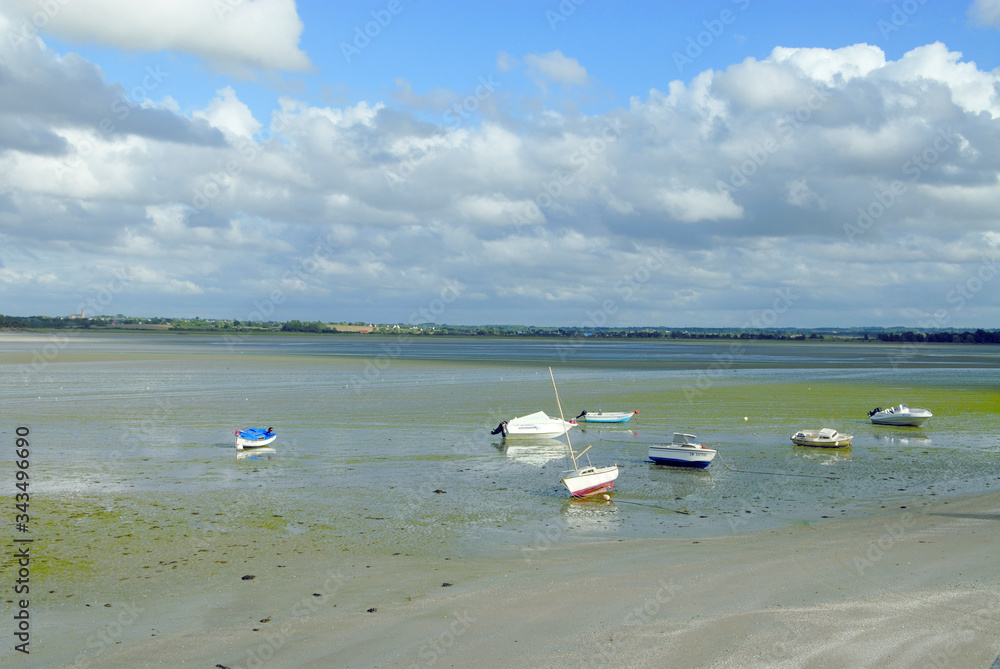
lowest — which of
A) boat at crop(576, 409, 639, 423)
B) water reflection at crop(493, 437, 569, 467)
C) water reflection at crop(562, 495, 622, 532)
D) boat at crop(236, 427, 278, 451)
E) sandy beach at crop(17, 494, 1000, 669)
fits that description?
water reflection at crop(493, 437, 569, 467)

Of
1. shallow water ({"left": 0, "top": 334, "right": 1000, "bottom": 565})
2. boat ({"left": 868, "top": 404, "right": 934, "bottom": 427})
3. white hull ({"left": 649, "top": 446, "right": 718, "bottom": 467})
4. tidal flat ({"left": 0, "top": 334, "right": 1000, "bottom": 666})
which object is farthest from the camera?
boat ({"left": 868, "top": 404, "right": 934, "bottom": 427})

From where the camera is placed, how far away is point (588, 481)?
19500mm

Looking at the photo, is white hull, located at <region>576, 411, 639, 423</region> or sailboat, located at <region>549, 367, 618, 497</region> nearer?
sailboat, located at <region>549, 367, 618, 497</region>

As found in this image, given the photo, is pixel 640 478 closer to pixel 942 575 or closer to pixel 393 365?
pixel 942 575

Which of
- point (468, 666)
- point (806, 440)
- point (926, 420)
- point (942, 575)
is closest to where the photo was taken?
point (468, 666)

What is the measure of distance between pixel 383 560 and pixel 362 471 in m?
8.89

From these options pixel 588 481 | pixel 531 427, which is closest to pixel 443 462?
pixel 531 427

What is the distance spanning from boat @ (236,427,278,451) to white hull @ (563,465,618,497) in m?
12.0

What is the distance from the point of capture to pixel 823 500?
19.4 meters

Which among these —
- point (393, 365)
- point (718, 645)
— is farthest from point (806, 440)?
point (393, 365)

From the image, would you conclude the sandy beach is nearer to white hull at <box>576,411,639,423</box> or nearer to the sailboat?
the sailboat

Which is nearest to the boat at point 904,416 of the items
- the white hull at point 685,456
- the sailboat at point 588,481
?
the white hull at point 685,456

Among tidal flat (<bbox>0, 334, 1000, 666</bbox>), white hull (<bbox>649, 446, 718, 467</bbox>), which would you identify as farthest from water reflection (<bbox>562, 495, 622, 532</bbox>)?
white hull (<bbox>649, 446, 718, 467</bbox>)

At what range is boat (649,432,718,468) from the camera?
2347cm
